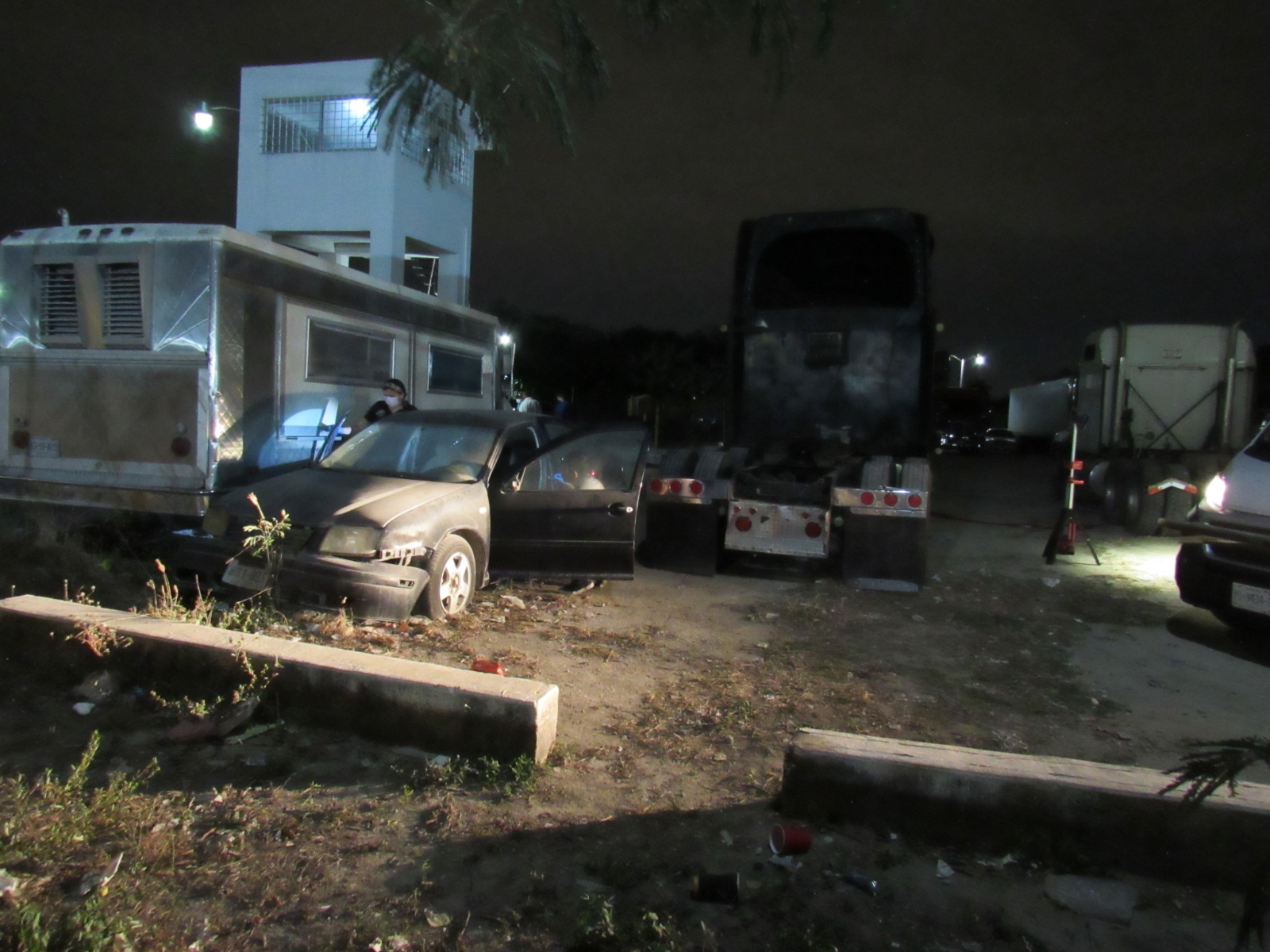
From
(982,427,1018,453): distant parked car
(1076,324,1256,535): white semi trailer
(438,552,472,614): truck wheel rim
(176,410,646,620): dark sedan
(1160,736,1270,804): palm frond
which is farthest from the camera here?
(982,427,1018,453): distant parked car

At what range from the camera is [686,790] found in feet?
11.6

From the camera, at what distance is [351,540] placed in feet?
18.4

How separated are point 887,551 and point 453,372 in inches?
256

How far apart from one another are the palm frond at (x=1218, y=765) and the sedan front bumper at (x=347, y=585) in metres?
4.53

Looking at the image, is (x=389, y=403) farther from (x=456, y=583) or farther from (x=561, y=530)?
(x=456, y=583)

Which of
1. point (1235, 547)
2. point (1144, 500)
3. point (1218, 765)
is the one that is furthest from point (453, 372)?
point (1218, 765)

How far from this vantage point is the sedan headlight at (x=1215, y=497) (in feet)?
20.7

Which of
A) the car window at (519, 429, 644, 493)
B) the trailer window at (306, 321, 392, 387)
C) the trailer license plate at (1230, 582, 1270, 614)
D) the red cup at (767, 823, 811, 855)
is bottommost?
the red cup at (767, 823, 811, 855)

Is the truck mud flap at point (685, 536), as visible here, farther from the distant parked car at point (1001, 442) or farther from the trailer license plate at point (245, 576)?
the distant parked car at point (1001, 442)

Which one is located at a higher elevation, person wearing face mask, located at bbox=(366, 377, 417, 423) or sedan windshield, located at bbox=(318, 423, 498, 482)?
person wearing face mask, located at bbox=(366, 377, 417, 423)

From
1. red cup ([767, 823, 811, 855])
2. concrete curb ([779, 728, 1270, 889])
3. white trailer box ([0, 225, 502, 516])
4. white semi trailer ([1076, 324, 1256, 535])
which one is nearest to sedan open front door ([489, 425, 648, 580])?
white trailer box ([0, 225, 502, 516])

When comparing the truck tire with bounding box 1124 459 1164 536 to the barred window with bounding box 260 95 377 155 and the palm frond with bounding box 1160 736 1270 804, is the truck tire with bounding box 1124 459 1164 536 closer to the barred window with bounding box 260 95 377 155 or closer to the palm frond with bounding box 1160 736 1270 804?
the palm frond with bounding box 1160 736 1270 804

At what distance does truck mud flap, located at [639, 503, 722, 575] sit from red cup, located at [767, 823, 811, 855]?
5218mm

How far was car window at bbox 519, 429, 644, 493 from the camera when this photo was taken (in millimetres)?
6965
